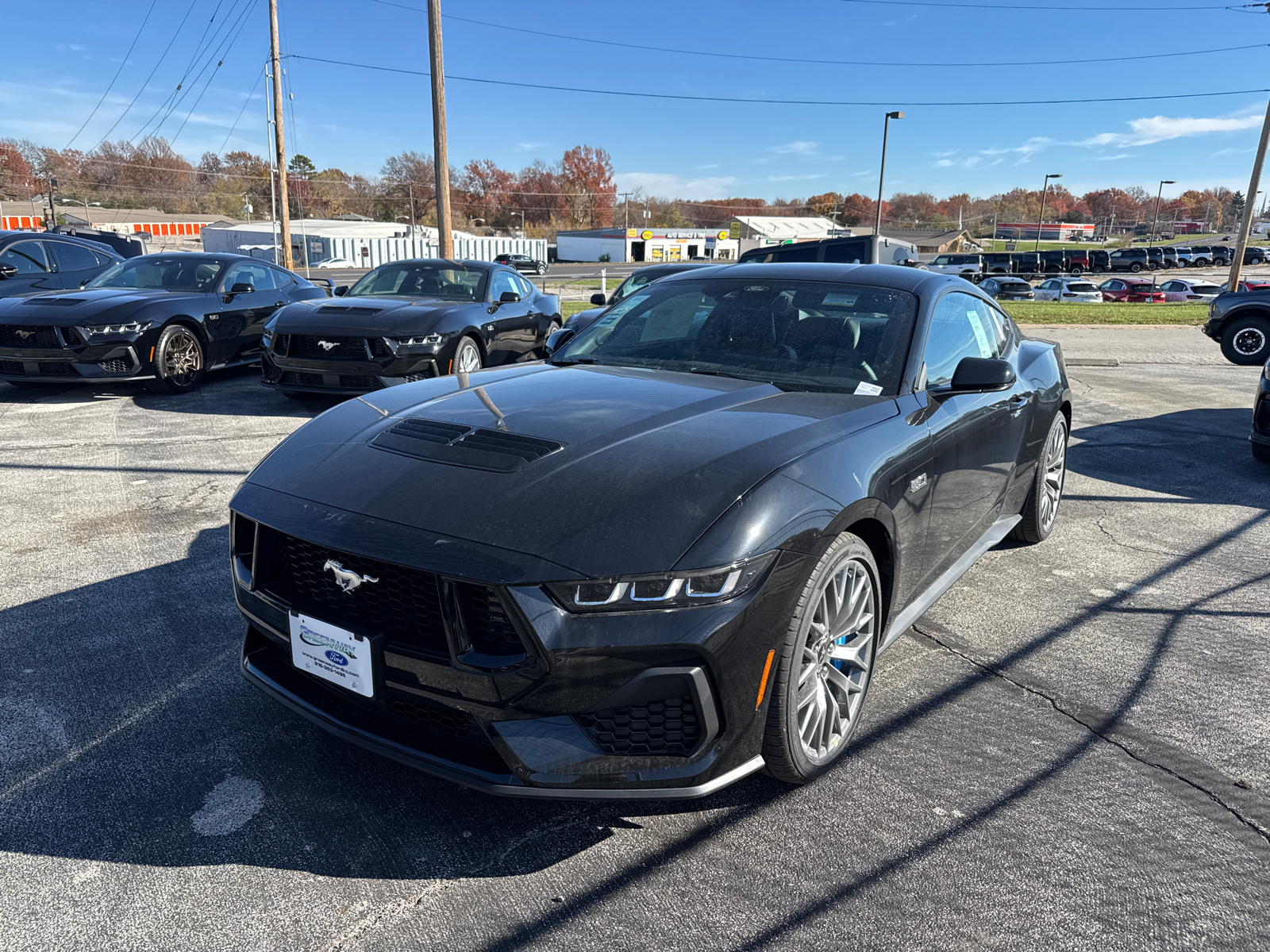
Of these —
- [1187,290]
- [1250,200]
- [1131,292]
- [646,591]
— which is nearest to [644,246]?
[1131,292]

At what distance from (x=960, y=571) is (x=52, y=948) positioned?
3283 mm

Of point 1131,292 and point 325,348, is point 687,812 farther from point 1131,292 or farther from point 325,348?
point 1131,292

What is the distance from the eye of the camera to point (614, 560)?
213cm

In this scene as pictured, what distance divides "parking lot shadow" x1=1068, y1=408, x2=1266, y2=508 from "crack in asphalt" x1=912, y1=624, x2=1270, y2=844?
3.08 metres

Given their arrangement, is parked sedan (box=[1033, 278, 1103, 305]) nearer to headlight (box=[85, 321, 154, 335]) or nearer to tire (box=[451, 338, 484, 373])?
tire (box=[451, 338, 484, 373])

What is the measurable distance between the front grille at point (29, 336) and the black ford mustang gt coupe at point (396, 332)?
198 cm

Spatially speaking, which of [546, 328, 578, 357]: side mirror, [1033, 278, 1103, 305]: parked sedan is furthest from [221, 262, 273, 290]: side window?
[1033, 278, 1103, 305]: parked sedan

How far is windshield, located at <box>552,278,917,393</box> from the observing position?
342 cm

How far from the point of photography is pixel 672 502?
7.52ft

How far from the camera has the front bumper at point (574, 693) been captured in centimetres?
208

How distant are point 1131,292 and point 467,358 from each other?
1524 inches

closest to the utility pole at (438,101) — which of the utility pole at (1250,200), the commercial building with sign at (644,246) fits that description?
the utility pole at (1250,200)

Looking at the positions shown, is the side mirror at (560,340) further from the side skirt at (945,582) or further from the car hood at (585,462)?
the side skirt at (945,582)

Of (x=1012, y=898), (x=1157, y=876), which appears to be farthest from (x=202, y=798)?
(x=1157, y=876)
